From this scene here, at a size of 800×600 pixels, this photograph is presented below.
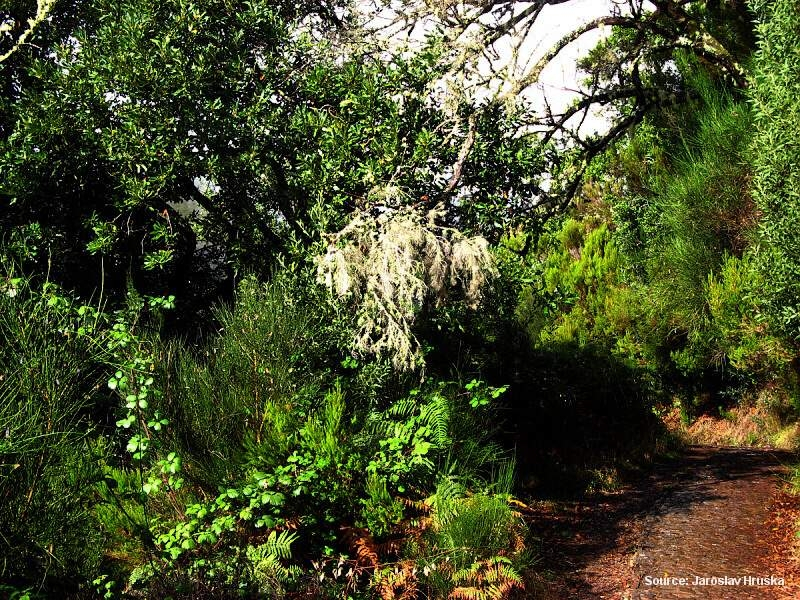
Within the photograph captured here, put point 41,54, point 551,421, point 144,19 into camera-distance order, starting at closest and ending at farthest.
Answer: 1. point 144,19
2. point 41,54
3. point 551,421

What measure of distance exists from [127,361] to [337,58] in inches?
174

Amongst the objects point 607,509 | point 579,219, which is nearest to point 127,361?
point 607,509

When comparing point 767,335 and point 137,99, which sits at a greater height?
point 137,99

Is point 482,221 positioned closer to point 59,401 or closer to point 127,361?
point 127,361

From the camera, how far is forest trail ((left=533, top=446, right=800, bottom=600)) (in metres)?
5.84

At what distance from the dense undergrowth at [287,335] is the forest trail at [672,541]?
43cm

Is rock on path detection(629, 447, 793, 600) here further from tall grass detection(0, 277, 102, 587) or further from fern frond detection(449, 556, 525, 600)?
tall grass detection(0, 277, 102, 587)

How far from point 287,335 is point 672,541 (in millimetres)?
4104

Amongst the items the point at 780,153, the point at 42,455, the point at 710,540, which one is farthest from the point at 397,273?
the point at 780,153

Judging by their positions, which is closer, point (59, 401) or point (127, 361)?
point (59, 401)

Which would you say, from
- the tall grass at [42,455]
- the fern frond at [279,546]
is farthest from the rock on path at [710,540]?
the tall grass at [42,455]

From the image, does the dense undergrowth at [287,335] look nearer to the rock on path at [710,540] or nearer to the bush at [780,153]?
the bush at [780,153]

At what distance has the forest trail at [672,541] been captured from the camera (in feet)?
19.1

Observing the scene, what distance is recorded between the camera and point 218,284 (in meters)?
8.88
